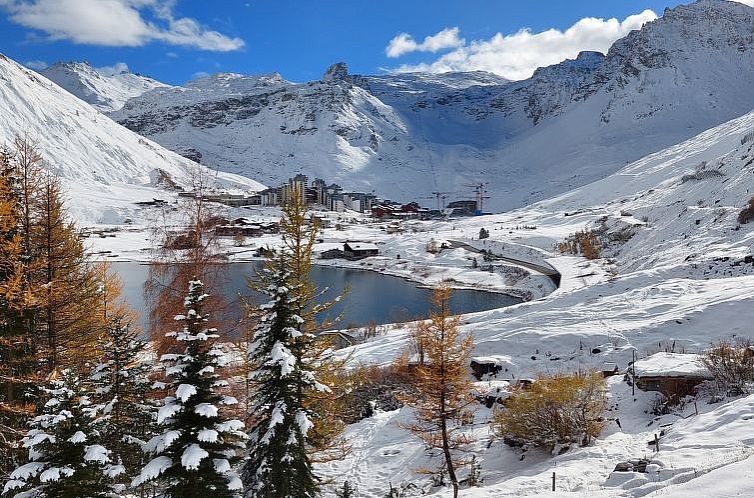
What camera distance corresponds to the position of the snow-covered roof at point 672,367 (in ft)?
50.9

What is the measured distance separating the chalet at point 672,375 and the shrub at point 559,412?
6.48 feet

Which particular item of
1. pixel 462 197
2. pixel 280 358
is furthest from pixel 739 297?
pixel 462 197

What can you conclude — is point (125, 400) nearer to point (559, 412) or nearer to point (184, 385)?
point (184, 385)

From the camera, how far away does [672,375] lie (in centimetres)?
1574

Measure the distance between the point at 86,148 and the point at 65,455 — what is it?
175199mm

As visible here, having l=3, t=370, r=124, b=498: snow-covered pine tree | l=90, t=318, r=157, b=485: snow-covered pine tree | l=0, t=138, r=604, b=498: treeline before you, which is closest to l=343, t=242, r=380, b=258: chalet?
l=0, t=138, r=604, b=498: treeline

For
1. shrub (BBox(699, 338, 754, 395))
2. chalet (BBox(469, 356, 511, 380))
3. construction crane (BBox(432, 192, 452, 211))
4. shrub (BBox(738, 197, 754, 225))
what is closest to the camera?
shrub (BBox(699, 338, 754, 395))

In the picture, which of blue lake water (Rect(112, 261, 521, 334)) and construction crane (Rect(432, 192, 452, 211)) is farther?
construction crane (Rect(432, 192, 452, 211))

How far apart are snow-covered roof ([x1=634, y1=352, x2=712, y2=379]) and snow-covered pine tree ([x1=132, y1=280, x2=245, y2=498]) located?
1291cm

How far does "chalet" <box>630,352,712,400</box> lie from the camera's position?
1535 cm

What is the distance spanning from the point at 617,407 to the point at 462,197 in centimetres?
16523

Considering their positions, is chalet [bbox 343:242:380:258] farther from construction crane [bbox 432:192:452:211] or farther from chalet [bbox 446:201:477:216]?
construction crane [bbox 432:192:452:211]

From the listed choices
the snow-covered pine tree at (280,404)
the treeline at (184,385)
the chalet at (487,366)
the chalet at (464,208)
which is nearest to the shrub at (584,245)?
the chalet at (487,366)

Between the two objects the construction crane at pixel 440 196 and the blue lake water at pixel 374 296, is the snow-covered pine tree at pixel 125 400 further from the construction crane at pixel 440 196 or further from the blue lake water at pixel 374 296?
the construction crane at pixel 440 196
